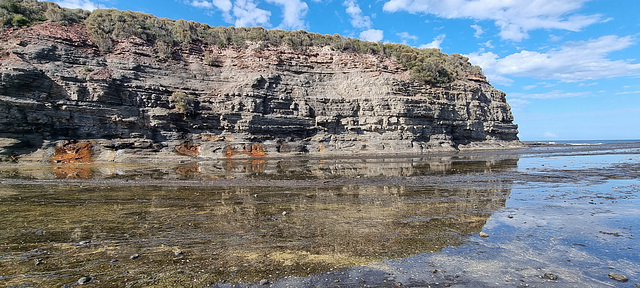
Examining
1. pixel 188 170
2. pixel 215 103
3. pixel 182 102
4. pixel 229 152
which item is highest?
pixel 215 103

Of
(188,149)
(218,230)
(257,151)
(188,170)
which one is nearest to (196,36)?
(188,149)

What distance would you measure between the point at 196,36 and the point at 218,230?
3974 centimetres

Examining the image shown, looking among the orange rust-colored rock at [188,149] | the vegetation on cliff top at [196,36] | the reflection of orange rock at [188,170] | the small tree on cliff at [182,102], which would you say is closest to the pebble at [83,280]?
the reflection of orange rock at [188,170]

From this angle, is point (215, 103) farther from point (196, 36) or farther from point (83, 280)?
point (83, 280)

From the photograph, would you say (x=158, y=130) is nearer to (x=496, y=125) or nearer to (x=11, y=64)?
(x=11, y=64)

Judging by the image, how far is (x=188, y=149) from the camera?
28812 mm

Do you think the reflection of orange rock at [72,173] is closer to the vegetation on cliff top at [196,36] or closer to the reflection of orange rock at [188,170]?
the reflection of orange rock at [188,170]

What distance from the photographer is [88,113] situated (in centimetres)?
2684

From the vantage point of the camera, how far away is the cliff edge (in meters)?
25.5

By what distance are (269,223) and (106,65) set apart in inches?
1289

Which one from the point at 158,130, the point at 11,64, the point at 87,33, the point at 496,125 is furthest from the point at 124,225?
the point at 496,125

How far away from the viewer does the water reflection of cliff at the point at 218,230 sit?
4.79m

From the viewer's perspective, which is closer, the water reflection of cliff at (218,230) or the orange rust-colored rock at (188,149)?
the water reflection of cliff at (218,230)

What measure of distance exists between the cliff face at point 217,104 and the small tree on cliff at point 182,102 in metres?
0.10
